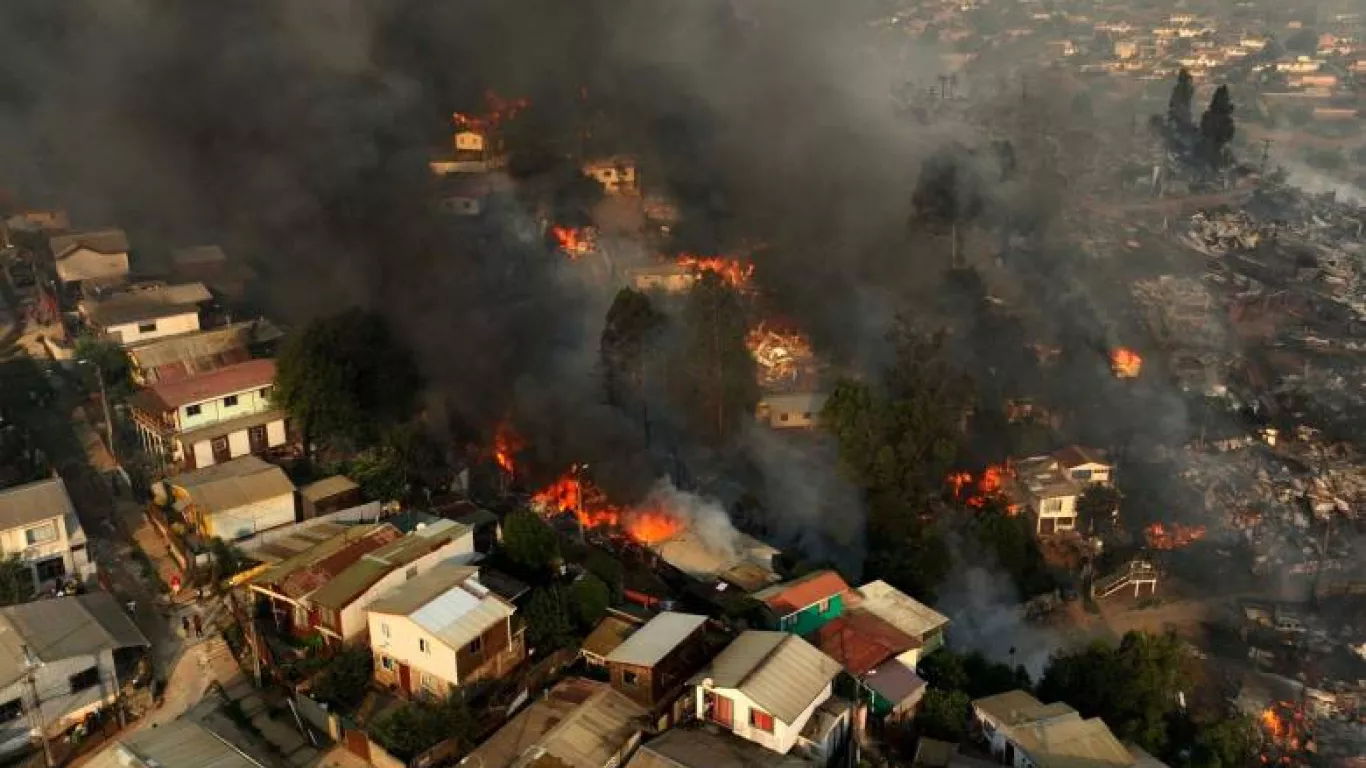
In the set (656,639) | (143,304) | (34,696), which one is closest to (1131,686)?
(656,639)

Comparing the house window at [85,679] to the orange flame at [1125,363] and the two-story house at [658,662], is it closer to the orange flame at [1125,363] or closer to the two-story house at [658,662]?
the two-story house at [658,662]

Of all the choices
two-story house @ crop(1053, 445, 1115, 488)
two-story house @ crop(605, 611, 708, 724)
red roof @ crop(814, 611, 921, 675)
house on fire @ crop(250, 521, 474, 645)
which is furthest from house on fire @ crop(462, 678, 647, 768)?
two-story house @ crop(1053, 445, 1115, 488)

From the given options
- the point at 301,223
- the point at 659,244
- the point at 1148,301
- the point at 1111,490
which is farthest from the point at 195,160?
the point at 1148,301

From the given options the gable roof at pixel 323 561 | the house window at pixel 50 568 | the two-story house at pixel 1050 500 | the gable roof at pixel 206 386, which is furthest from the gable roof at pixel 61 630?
the two-story house at pixel 1050 500

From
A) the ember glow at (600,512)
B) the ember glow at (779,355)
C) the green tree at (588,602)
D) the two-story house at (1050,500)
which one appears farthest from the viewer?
the ember glow at (779,355)

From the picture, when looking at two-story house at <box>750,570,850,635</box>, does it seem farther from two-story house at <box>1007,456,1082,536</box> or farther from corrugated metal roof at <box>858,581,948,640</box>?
two-story house at <box>1007,456,1082,536</box>

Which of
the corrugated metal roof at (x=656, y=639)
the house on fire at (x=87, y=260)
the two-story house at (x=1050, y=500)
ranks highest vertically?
the house on fire at (x=87, y=260)
